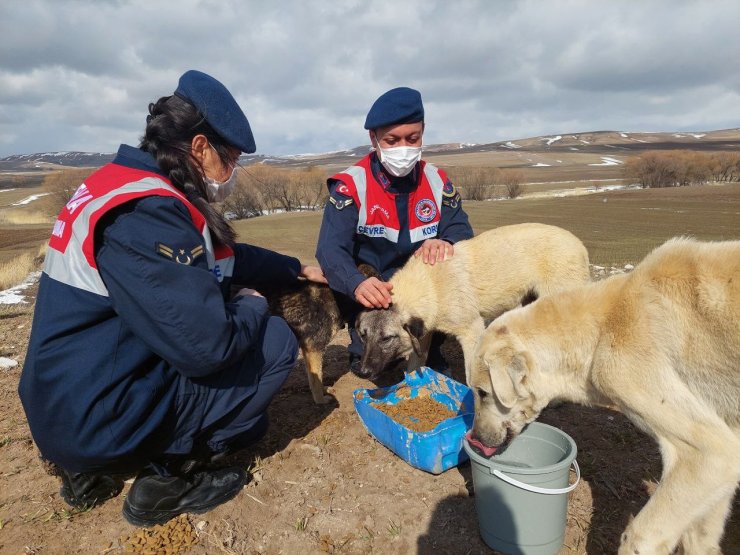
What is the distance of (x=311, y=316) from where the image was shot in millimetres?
5527

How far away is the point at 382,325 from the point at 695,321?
321 centimetres

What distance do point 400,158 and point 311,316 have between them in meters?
2.11

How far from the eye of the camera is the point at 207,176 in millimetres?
3301

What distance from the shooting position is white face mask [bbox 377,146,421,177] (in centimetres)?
530

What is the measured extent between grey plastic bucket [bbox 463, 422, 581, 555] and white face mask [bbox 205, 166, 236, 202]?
2567 millimetres

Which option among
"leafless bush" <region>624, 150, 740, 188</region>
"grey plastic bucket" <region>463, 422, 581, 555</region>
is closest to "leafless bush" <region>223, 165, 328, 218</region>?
"leafless bush" <region>624, 150, 740, 188</region>

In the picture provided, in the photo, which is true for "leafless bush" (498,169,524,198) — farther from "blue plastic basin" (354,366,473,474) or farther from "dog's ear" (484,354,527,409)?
"dog's ear" (484,354,527,409)

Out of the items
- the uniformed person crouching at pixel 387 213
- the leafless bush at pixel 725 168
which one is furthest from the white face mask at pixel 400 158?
the leafless bush at pixel 725 168

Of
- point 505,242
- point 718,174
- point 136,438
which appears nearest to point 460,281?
point 505,242

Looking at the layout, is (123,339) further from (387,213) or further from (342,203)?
(387,213)

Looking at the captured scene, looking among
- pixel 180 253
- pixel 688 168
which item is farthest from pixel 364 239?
pixel 688 168

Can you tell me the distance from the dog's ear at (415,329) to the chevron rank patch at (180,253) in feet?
10.2

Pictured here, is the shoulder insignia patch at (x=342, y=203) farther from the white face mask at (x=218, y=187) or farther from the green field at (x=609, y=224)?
the green field at (x=609, y=224)

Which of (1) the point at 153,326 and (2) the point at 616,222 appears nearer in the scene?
(1) the point at 153,326
